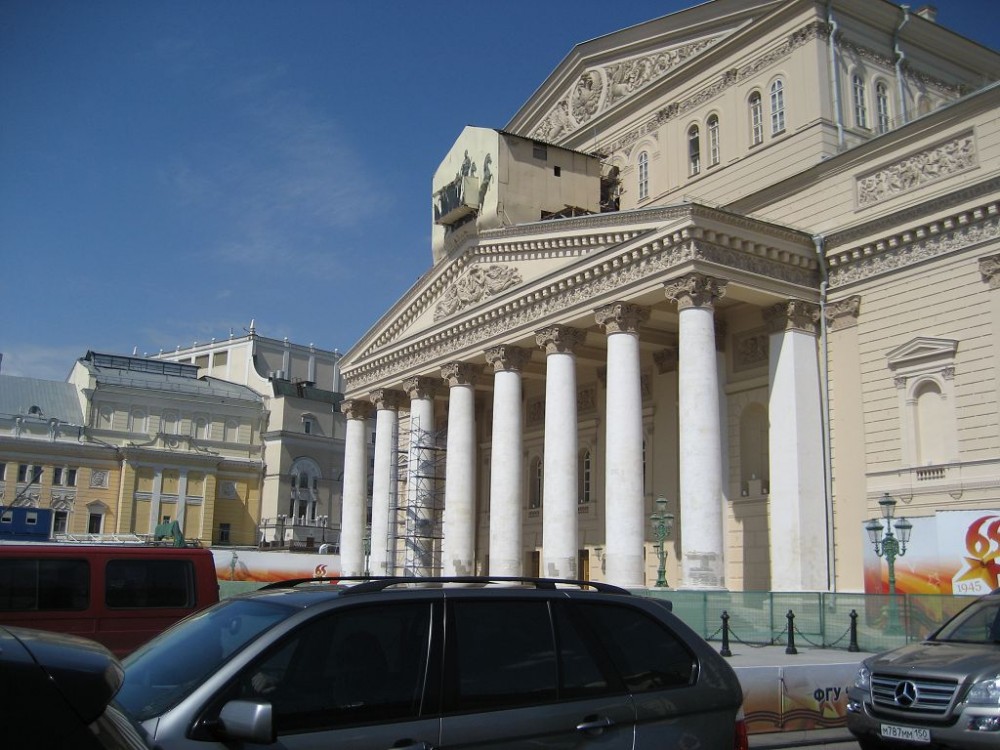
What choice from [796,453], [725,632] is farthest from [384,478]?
[725,632]

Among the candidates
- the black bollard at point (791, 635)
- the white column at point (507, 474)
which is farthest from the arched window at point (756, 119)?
the black bollard at point (791, 635)

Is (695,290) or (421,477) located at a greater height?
(695,290)

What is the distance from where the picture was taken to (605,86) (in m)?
39.9

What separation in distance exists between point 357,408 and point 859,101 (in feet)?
81.1

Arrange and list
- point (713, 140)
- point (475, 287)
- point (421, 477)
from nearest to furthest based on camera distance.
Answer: point (713, 140)
point (475, 287)
point (421, 477)

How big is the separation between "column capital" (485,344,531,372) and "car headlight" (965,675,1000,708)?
2515 centimetres

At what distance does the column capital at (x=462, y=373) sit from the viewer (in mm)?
36188

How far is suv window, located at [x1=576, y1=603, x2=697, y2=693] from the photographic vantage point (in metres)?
5.60

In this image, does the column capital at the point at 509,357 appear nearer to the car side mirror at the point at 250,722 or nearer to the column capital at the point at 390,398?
the column capital at the point at 390,398

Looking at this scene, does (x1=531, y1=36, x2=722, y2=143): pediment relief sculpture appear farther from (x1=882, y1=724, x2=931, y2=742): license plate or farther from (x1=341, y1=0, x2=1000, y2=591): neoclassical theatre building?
(x1=882, y1=724, x2=931, y2=742): license plate

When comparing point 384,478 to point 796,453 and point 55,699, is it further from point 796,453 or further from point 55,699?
point 55,699

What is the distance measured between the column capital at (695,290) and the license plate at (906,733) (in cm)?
1752

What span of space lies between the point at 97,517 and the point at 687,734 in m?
67.0

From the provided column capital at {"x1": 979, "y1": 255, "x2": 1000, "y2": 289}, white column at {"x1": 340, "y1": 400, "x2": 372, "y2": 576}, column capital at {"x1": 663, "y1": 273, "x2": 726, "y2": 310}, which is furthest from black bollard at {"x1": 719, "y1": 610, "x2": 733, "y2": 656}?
white column at {"x1": 340, "y1": 400, "x2": 372, "y2": 576}
